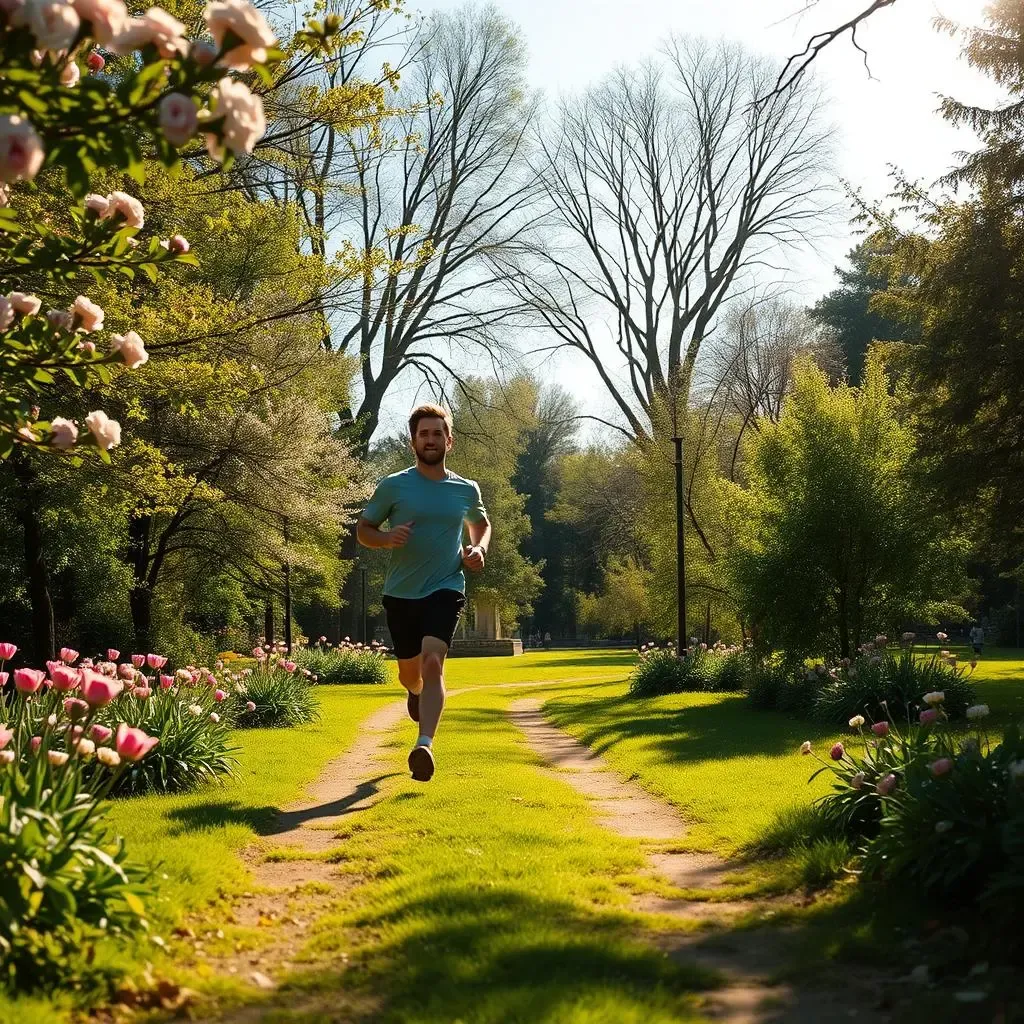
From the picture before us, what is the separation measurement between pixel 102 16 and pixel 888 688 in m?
12.0

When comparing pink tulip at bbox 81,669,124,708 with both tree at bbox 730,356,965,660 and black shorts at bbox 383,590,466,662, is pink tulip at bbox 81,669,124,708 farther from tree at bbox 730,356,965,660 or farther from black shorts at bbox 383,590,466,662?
tree at bbox 730,356,965,660

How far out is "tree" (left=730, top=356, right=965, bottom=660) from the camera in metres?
17.4

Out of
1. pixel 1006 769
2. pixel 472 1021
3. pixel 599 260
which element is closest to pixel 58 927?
pixel 472 1021

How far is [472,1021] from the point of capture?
298 cm

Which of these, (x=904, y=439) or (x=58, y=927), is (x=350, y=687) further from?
(x=58, y=927)

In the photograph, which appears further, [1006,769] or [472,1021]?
[1006,769]

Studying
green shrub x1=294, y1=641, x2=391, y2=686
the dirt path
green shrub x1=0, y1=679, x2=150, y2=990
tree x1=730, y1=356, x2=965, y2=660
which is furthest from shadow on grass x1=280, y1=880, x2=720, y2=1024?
green shrub x1=294, y1=641, x2=391, y2=686

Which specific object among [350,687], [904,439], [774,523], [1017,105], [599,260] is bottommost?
[350,687]

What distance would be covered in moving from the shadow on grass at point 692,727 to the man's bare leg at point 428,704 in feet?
13.2

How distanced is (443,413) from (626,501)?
46964 millimetres

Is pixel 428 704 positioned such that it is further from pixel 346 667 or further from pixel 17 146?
pixel 346 667

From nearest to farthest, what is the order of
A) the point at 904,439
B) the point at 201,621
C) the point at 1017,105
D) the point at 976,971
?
the point at 976,971 < the point at 1017,105 < the point at 904,439 < the point at 201,621

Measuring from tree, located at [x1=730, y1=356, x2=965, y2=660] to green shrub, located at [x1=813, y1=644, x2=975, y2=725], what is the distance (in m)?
3.54

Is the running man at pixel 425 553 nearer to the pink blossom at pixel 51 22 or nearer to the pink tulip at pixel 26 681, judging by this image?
the pink tulip at pixel 26 681
